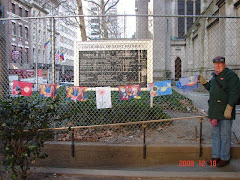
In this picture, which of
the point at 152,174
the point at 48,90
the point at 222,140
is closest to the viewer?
the point at 152,174

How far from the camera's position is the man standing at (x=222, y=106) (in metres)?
4.25

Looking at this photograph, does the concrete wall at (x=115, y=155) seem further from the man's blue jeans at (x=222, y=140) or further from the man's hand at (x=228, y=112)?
the man's hand at (x=228, y=112)

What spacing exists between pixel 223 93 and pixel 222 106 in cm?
24

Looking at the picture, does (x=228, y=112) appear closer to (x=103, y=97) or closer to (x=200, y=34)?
(x=103, y=97)

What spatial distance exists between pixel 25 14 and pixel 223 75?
41.9m

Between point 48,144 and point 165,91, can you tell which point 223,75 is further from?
point 48,144

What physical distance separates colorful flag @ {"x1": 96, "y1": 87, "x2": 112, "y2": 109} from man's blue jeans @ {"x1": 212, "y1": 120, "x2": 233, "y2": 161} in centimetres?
221

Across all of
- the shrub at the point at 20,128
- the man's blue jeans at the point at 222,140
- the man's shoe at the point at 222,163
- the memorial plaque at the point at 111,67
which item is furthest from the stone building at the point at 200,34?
the shrub at the point at 20,128

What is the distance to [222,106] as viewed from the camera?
14.4ft

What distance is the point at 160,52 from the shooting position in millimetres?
13555

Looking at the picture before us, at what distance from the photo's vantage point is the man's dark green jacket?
13.8 feet
